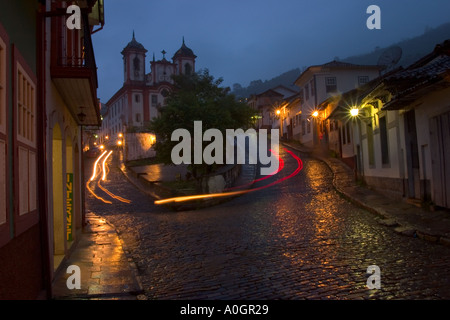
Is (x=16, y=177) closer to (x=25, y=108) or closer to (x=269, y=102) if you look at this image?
(x=25, y=108)

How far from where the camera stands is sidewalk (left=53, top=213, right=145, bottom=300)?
614 cm

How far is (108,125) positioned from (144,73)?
62.0ft

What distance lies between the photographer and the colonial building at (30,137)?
4352mm

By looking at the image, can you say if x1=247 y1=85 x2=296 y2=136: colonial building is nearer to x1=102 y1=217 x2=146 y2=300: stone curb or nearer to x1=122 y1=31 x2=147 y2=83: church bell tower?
x1=122 y1=31 x2=147 y2=83: church bell tower

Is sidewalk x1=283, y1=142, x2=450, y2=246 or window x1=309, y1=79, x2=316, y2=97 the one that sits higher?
window x1=309, y1=79, x2=316, y2=97

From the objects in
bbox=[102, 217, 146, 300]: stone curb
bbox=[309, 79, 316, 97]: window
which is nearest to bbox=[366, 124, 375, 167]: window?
bbox=[102, 217, 146, 300]: stone curb

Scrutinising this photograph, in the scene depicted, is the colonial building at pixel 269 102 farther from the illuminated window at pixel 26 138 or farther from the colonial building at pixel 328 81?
the illuminated window at pixel 26 138

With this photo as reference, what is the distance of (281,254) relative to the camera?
803cm

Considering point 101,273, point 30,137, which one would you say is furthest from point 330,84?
point 30,137

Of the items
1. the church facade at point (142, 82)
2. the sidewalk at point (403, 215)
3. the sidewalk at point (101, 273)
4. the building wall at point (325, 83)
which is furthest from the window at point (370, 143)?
the church facade at point (142, 82)

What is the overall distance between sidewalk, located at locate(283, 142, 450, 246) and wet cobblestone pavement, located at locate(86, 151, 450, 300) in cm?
28

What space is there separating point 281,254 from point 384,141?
407 inches

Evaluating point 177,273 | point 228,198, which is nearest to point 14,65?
point 177,273

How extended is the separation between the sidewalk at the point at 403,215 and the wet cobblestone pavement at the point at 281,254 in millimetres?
276
